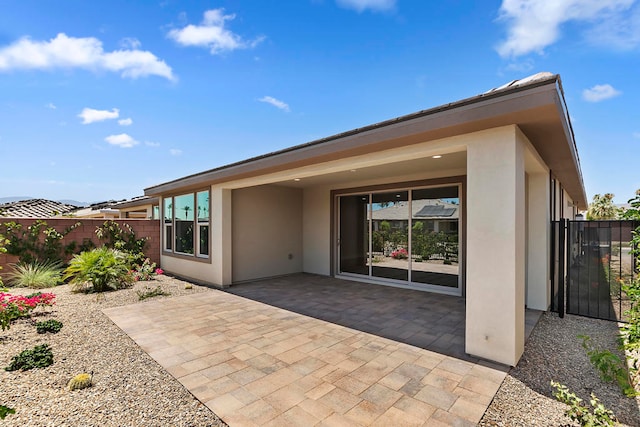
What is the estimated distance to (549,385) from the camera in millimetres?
3301

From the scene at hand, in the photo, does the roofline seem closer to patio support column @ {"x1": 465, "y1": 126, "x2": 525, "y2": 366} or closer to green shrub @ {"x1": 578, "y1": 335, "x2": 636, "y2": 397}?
patio support column @ {"x1": 465, "y1": 126, "x2": 525, "y2": 366}

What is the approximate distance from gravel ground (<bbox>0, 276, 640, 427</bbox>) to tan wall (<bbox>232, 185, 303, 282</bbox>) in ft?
13.6

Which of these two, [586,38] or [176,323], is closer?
[176,323]

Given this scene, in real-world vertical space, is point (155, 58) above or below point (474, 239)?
above

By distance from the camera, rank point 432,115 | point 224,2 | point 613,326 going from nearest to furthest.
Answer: point 432,115
point 613,326
point 224,2

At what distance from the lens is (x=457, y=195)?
746 cm

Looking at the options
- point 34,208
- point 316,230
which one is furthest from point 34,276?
point 34,208

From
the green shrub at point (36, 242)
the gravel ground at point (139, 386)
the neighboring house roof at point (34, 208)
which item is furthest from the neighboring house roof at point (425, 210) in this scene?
the neighboring house roof at point (34, 208)

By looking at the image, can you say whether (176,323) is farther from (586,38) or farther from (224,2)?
(586,38)

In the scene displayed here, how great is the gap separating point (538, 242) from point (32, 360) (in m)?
8.55

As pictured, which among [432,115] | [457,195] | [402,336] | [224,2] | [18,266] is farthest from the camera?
[18,266]

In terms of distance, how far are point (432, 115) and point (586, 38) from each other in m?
5.12

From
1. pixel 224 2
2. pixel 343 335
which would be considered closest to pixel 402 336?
pixel 343 335

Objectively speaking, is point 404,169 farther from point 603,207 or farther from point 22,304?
point 603,207
